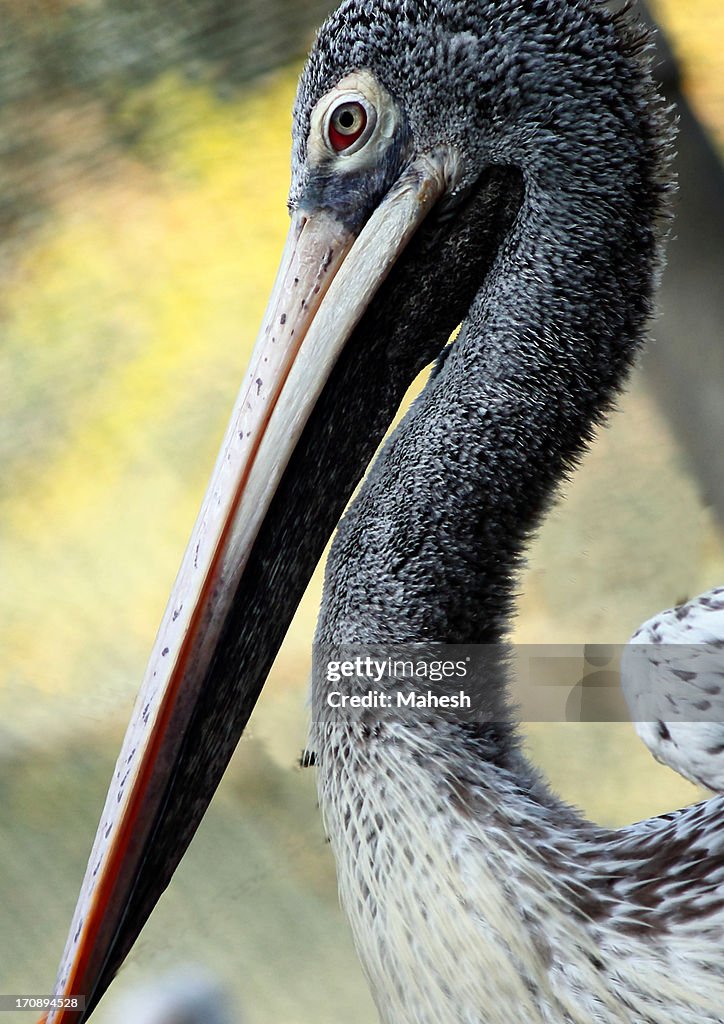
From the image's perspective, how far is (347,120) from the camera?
778mm

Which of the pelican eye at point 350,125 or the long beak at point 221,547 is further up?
the pelican eye at point 350,125

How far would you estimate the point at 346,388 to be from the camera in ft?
2.66

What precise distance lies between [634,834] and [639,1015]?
0.13m

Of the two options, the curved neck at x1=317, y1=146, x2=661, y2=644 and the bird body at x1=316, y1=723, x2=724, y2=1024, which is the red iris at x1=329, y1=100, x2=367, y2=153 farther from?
the bird body at x1=316, y1=723, x2=724, y2=1024

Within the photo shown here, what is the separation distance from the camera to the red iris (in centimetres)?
77

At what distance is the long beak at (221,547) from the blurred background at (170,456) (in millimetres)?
1100

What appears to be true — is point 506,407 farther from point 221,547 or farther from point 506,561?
point 221,547

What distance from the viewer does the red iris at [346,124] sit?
2.54 ft
